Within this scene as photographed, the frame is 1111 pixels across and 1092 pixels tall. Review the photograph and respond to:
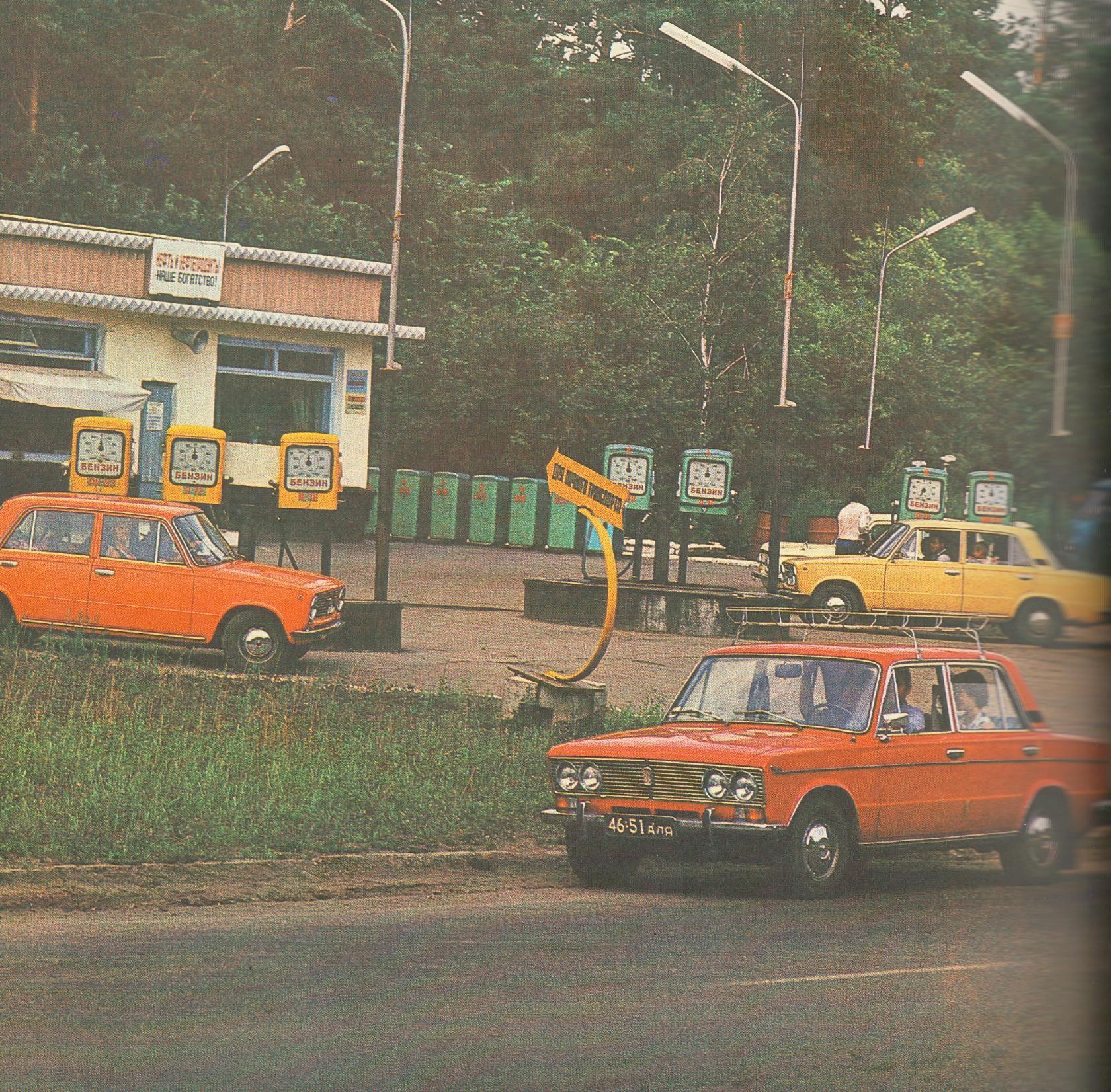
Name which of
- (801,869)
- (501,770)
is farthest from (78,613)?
(801,869)

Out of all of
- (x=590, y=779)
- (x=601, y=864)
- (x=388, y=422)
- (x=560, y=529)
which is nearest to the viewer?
(x=590, y=779)

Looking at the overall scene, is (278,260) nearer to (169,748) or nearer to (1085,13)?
(169,748)

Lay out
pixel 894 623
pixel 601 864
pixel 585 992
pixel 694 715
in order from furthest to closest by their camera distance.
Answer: pixel 601 864, pixel 694 715, pixel 585 992, pixel 894 623

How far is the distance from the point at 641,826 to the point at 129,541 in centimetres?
806

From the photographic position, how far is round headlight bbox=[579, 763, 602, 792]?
748cm

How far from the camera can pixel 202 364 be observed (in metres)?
25.4

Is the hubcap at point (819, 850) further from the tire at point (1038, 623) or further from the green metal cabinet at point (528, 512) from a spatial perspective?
the green metal cabinet at point (528, 512)

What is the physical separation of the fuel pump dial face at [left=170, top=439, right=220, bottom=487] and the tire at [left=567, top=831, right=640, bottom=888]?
1071 cm

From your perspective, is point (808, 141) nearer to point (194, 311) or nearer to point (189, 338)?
point (194, 311)

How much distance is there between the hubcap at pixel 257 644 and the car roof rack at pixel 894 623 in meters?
10.4

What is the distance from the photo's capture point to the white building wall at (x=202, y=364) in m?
24.7

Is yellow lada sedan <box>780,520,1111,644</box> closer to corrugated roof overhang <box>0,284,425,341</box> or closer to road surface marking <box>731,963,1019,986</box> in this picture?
road surface marking <box>731,963,1019,986</box>

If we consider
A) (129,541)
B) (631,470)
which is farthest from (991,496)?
(631,470)

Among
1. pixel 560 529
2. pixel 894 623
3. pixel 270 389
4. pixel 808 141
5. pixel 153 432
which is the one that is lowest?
pixel 894 623
